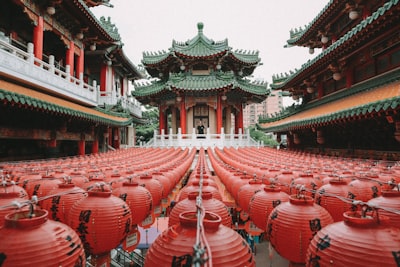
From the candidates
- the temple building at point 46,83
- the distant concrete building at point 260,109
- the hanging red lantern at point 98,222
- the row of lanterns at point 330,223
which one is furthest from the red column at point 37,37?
the distant concrete building at point 260,109

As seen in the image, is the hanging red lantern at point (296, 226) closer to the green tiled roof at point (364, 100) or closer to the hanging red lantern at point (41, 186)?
the hanging red lantern at point (41, 186)

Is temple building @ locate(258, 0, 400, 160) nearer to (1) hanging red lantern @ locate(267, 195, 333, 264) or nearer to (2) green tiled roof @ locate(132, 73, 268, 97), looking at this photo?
(2) green tiled roof @ locate(132, 73, 268, 97)

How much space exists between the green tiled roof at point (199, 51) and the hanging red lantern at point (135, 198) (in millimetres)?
15627

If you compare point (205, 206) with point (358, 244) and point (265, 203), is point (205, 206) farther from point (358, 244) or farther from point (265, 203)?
point (358, 244)

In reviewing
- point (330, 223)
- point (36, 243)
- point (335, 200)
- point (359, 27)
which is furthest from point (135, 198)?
point (359, 27)

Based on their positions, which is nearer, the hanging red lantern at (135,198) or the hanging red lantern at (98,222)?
the hanging red lantern at (98,222)

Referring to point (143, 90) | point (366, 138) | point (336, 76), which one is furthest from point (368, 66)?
point (143, 90)

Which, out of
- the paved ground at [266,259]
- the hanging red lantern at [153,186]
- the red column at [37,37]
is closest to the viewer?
the hanging red lantern at [153,186]

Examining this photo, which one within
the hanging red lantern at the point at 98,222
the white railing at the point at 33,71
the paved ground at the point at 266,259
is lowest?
the paved ground at the point at 266,259

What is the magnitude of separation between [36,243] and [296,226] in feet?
6.12

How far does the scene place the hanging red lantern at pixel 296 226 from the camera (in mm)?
2145

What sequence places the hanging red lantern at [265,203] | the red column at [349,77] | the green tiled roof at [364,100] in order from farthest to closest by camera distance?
the red column at [349,77] → the green tiled roof at [364,100] → the hanging red lantern at [265,203]

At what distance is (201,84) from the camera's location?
684 inches

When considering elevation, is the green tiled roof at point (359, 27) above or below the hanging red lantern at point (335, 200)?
above
